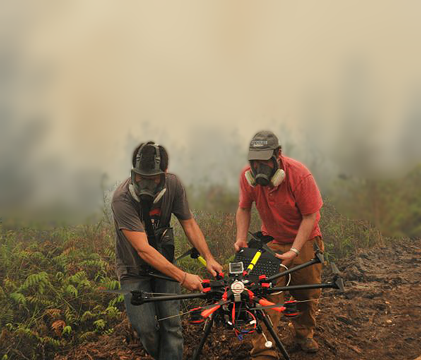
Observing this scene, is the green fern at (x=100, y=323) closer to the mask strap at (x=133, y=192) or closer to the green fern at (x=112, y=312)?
the green fern at (x=112, y=312)

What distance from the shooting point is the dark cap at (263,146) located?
4176 millimetres

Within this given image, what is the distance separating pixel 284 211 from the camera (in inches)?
181

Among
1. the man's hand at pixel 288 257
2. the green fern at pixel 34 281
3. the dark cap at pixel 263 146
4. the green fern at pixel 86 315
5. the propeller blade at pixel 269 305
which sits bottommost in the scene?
the green fern at pixel 86 315

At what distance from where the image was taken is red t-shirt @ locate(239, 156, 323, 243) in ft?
14.6

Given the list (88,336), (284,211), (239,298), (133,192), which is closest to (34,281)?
(88,336)

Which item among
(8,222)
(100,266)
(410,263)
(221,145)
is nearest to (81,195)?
(8,222)

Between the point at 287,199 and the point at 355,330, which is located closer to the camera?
the point at 287,199

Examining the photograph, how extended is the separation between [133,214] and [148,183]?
0.31 m

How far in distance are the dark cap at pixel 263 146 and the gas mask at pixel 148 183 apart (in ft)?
2.76

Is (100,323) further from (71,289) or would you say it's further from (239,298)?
(239,298)

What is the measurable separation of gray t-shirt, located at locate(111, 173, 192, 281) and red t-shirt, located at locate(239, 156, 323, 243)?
72 cm

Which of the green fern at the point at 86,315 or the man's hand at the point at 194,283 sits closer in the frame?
the man's hand at the point at 194,283

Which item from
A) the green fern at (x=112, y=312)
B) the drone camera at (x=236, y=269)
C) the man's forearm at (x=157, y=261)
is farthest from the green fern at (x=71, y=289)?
the drone camera at (x=236, y=269)

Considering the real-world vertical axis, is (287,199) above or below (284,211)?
above
